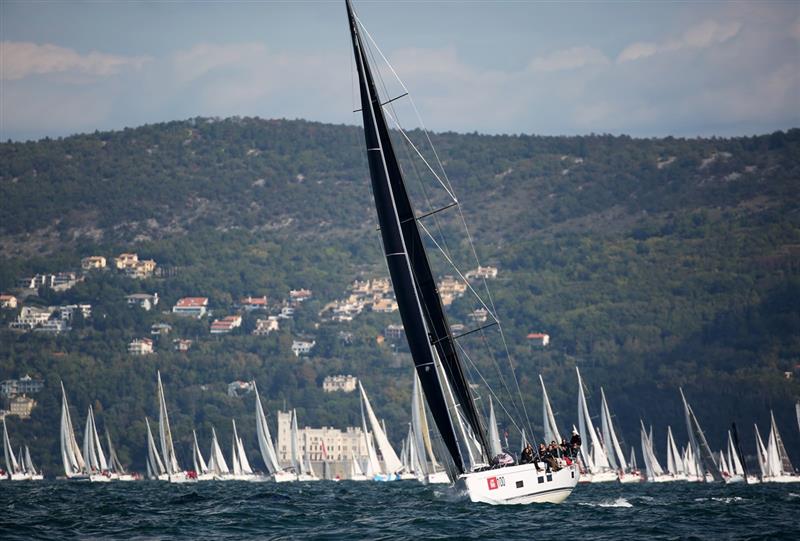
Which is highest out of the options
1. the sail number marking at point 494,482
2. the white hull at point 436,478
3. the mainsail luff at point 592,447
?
the mainsail luff at point 592,447

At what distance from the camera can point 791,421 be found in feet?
623

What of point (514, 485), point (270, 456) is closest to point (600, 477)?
point (270, 456)

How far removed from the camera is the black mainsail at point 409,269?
39438mm

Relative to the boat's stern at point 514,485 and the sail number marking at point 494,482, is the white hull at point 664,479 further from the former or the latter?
the sail number marking at point 494,482

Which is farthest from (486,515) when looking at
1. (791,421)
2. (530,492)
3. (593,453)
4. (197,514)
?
(791,421)

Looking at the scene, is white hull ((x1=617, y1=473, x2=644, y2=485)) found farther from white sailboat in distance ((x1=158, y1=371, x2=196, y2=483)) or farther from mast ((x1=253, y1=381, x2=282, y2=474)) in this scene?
white sailboat in distance ((x1=158, y1=371, x2=196, y2=483))

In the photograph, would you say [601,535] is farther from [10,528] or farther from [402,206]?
[10,528]

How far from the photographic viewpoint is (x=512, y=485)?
38.8m

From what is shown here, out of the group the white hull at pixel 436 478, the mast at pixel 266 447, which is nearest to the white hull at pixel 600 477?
the white hull at pixel 436 478

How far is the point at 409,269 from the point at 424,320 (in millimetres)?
1466

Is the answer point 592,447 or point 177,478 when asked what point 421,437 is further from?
point 177,478

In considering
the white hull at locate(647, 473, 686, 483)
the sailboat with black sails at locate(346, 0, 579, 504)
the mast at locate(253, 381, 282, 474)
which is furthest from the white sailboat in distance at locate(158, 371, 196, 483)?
the sailboat with black sails at locate(346, 0, 579, 504)

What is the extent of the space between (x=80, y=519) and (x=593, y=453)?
77.1m

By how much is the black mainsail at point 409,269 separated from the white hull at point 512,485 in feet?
5.00
